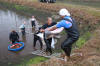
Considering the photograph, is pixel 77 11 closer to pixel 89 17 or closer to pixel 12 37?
pixel 89 17

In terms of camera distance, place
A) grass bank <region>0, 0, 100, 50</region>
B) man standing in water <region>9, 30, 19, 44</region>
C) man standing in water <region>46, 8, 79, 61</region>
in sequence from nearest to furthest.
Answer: man standing in water <region>46, 8, 79, 61</region> → man standing in water <region>9, 30, 19, 44</region> → grass bank <region>0, 0, 100, 50</region>

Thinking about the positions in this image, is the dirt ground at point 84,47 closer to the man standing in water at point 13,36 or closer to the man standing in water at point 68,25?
the man standing in water at point 68,25

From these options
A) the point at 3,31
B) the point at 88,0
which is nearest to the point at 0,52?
the point at 3,31

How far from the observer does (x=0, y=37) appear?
13148mm

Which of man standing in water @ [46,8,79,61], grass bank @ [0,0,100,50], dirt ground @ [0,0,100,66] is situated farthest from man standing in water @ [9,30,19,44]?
man standing in water @ [46,8,79,61]

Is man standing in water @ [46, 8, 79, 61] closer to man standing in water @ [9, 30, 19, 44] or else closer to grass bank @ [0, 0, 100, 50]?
grass bank @ [0, 0, 100, 50]

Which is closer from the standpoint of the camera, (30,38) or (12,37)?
(12,37)

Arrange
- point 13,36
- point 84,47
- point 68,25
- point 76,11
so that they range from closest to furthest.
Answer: point 68,25 → point 84,47 → point 13,36 → point 76,11

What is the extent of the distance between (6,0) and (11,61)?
2579cm

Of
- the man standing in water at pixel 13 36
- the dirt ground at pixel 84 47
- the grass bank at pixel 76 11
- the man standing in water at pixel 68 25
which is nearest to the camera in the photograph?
the man standing in water at pixel 68 25

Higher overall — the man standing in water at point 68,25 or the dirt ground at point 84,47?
the man standing in water at point 68,25

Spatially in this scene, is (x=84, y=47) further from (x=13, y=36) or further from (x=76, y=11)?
(x=76, y=11)

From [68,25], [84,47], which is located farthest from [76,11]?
[68,25]

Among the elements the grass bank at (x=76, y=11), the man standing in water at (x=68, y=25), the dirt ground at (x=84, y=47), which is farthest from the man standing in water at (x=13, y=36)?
the man standing in water at (x=68, y=25)
